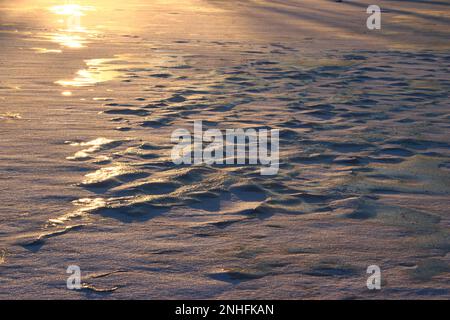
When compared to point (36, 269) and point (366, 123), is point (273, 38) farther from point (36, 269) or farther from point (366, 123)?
point (36, 269)

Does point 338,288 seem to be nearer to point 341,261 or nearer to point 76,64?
point 341,261

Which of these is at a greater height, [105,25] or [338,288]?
[105,25]

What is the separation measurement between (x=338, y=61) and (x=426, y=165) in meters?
5.26

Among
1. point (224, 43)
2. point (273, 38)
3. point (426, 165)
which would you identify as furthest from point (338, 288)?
point (273, 38)

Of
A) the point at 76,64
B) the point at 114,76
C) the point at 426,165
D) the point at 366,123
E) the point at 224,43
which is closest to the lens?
the point at 426,165

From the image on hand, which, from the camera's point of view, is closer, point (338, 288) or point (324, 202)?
point (338, 288)

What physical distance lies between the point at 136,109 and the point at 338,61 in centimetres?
418

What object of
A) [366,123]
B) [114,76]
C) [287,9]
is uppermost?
[287,9]

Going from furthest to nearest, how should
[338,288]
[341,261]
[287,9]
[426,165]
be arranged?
[287,9] → [426,165] → [341,261] → [338,288]

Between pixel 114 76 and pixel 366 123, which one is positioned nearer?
pixel 366 123

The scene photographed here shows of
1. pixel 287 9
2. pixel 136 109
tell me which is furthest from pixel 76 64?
pixel 287 9

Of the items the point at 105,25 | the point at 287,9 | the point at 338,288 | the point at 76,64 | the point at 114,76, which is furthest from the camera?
the point at 287,9

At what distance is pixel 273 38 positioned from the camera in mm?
12961

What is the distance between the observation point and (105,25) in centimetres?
1453
